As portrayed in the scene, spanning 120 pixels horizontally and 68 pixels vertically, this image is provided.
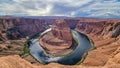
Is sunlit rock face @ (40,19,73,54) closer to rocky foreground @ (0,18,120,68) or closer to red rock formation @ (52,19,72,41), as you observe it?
red rock formation @ (52,19,72,41)

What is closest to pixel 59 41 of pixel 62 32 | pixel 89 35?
pixel 62 32

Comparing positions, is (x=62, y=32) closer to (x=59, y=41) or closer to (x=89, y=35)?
(x=59, y=41)

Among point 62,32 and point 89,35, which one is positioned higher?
point 62,32

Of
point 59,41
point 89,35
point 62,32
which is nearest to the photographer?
point 59,41

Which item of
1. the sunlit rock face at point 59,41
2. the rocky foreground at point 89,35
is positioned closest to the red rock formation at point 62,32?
the sunlit rock face at point 59,41

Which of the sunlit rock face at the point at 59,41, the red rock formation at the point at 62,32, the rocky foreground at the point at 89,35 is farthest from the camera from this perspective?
the red rock formation at the point at 62,32

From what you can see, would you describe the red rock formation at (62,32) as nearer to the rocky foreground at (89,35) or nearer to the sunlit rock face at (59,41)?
the sunlit rock face at (59,41)

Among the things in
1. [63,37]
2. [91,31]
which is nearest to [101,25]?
[91,31]

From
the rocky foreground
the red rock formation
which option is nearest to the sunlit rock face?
the red rock formation

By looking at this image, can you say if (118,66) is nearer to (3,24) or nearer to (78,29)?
(3,24)

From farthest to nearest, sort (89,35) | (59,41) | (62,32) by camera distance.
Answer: (89,35), (62,32), (59,41)

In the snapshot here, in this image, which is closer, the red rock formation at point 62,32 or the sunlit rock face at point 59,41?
the sunlit rock face at point 59,41
